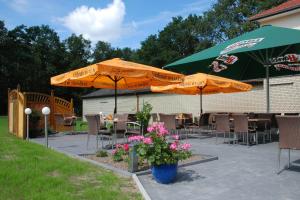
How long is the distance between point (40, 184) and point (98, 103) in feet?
82.9

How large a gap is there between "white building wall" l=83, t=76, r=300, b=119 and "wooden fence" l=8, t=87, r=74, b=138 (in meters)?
6.76

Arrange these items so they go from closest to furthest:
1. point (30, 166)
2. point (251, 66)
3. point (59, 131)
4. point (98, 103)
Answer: point (30, 166)
point (251, 66)
point (59, 131)
point (98, 103)

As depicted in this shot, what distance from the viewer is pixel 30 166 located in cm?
726

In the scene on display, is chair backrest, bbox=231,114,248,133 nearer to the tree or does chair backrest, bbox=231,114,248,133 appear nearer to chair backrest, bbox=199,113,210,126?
chair backrest, bbox=199,113,210,126

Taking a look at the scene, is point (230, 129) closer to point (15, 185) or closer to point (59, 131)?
point (15, 185)

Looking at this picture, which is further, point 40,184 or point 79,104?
point 79,104

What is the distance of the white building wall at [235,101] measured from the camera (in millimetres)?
15383

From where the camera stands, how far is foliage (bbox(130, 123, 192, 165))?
19.1 ft

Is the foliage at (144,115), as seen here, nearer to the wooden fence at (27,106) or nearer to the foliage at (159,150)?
the foliage at (159,150)

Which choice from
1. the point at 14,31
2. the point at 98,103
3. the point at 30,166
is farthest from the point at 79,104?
the point at 30,166

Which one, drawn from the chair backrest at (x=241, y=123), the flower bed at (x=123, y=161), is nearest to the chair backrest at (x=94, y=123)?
the flower bed at (x=123, y=161)

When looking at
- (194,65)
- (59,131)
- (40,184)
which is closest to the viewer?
(40,184)

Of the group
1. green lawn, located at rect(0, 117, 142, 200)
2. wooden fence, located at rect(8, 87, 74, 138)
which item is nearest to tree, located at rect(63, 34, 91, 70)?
wooden fence, located at rect(8, 87, 74, 138)

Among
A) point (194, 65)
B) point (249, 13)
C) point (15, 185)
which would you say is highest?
point (249, 13)
